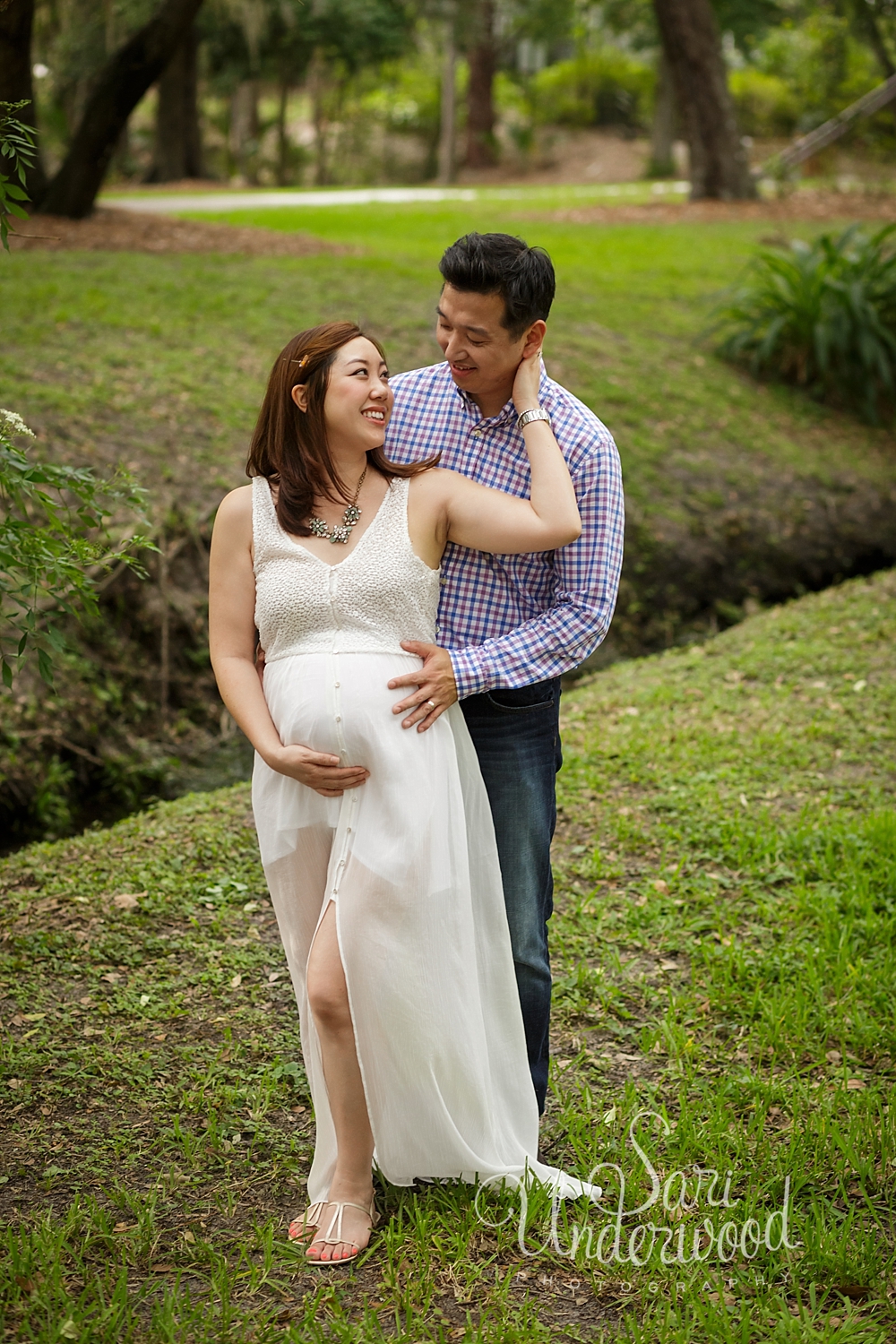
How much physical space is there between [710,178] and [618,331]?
28.7ft

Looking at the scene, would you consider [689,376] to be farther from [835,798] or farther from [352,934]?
[352,934]

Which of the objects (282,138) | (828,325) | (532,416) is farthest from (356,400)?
(282,138)

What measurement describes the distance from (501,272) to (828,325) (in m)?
9.97

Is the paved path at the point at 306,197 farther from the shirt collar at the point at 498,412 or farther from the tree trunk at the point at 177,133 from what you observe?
the shirt collar at the point at 498,412

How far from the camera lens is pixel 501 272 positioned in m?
2.62

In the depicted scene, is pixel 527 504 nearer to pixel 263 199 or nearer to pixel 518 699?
pixel 518 699

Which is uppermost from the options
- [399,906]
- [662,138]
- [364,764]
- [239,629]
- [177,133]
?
[662,138]

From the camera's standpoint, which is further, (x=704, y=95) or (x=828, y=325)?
(x=704, y=95)

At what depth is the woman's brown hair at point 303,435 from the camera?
2756 millimetres

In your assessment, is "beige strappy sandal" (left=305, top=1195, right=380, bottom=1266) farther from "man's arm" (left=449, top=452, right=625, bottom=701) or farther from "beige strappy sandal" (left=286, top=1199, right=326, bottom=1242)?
"man's arm" (left=449, top=452, right=625, bottom=701)

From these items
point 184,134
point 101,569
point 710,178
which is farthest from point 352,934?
point 184,134

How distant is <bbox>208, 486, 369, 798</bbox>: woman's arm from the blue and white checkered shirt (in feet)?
1.33

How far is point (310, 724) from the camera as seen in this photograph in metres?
2.69

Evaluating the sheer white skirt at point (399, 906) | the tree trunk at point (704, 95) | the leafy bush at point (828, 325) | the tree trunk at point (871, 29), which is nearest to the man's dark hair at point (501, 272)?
the sheer white skirt at point (399, 906)
